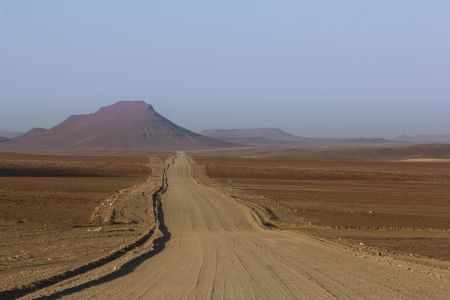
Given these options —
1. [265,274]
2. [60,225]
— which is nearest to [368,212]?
[60,225]

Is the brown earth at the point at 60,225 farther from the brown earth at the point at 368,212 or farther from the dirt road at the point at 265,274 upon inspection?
the brown earth at the point at 368,212

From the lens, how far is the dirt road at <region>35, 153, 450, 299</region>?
34.5ft

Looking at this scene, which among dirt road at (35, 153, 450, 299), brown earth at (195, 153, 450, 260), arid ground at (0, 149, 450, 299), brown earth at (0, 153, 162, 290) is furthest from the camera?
brown earth at (195, 153, 450, 260)

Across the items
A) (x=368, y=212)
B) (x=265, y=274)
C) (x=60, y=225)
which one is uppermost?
(x=265, y=274)

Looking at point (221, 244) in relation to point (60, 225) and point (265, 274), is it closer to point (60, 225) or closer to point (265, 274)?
point (265, 274)

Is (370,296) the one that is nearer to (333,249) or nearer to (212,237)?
(333,249)

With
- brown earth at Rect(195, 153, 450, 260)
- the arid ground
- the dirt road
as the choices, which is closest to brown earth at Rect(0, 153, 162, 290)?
the arid ground

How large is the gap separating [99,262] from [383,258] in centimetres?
649

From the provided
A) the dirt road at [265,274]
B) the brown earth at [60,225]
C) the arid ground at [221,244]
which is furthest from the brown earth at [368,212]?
the brown earth at [60,225]

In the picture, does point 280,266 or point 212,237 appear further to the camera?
point 212,237

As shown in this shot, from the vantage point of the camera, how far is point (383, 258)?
51.6ft

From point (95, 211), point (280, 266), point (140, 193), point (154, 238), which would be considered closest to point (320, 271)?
point (280, 266)

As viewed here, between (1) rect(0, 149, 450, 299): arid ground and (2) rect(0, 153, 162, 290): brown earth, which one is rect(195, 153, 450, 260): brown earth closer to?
(1) rect(0, 149, 450, 299): arid ground

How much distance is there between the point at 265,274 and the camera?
12.7m
